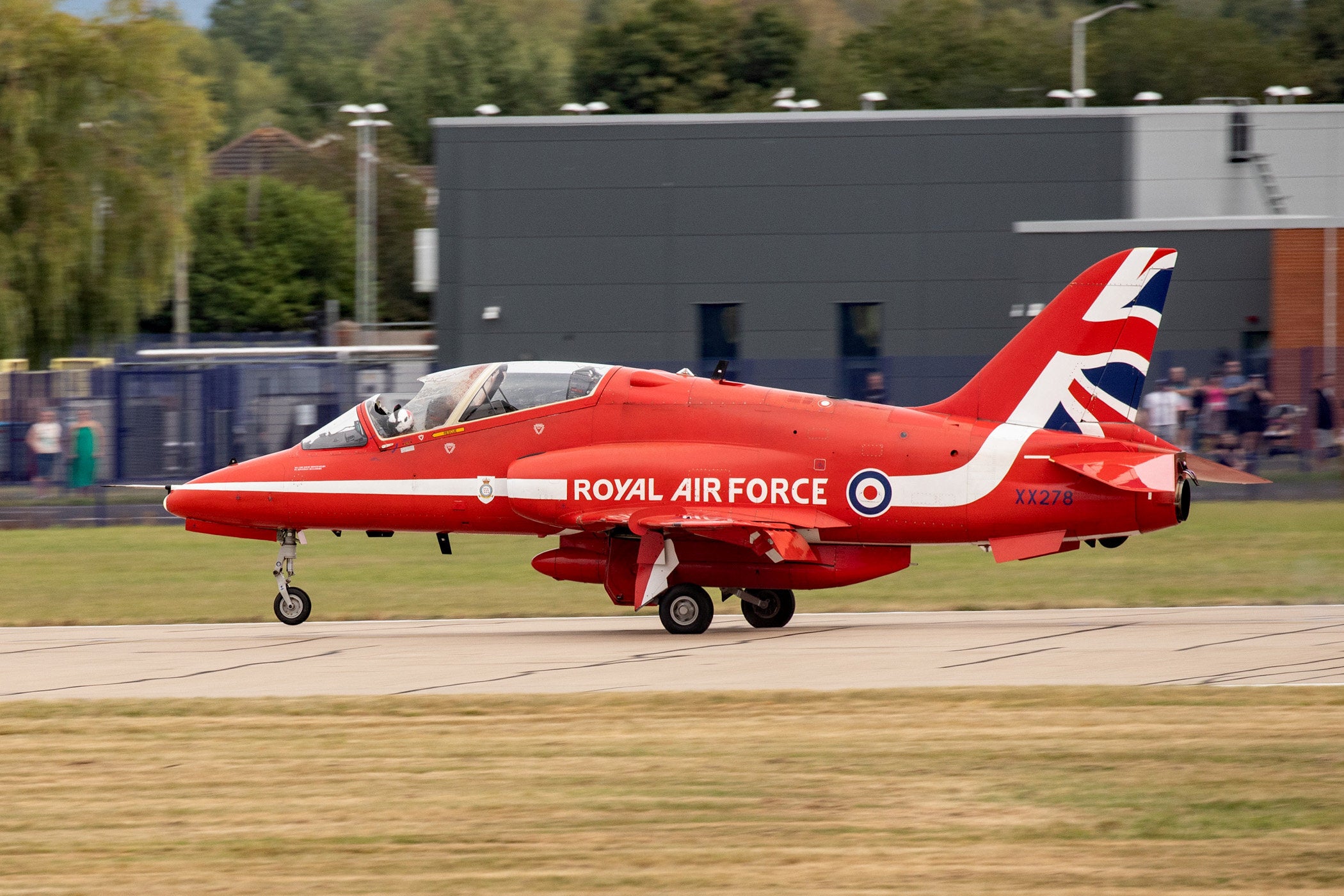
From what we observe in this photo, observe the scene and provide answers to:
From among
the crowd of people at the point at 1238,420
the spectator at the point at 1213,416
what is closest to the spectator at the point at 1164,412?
the crowd of people at the point at 1238,420

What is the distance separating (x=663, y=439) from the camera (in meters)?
15.0

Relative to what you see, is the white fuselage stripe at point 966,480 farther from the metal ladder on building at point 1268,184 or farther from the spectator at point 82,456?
the metal ladder on building at point 1268,184

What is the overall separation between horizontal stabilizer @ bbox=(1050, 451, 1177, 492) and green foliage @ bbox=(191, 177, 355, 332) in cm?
5776

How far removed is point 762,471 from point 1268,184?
85.7 feet

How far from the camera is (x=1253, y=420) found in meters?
28.1

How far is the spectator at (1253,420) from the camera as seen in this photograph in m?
27.8

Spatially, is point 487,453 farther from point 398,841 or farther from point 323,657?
point 398,841

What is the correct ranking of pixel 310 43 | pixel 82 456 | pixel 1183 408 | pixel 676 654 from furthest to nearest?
pixel 310 43, pixel 82 456, pixel 1183 408, pixel 676 654

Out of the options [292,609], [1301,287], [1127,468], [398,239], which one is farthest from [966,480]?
[398,239]

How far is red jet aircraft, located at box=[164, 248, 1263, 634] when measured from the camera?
14.4 m

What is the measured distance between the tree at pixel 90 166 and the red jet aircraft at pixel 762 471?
25095 mm

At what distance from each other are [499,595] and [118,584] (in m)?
4.78

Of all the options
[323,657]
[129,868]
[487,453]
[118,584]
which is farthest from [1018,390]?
[118,584]

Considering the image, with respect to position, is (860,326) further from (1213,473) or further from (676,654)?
(676,654)
